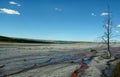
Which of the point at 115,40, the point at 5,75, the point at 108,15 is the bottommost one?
the point at 5,75

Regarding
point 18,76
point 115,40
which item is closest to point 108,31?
point 115,40

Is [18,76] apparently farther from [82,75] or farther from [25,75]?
[82,75]

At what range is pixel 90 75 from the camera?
1588 centimetres

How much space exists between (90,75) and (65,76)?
160cm

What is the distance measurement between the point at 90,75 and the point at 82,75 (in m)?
0.47

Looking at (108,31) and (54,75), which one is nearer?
(54,75)

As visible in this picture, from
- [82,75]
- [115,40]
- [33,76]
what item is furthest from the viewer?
[115,40]

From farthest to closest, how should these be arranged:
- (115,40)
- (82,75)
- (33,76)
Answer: (115,40) → (82,75) → (33,76)

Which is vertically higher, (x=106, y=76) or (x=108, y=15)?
(x=108, y=15)

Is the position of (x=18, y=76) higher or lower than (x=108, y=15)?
lower

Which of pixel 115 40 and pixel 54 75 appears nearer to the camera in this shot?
pixel 54 75

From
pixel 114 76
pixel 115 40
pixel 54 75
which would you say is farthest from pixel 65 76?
pixel 115 40

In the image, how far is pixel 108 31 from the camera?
124 feet

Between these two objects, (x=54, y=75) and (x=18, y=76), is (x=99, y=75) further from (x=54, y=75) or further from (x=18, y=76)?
(x=18, y=76)
